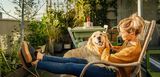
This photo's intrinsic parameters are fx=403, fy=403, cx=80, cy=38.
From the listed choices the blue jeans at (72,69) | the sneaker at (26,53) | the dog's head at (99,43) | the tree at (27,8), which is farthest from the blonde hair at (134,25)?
the tree at (27,8)

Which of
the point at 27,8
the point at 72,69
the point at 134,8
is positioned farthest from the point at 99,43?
the point at 134,8

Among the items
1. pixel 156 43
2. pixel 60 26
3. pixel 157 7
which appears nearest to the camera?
Result: pixel 156 43

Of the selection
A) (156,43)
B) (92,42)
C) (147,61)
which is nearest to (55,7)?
(156,43)

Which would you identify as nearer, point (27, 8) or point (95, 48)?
point (95, 48)

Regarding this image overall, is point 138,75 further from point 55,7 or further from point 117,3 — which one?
point 117,3

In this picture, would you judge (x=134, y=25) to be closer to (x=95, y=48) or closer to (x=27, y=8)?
(x=95, y=48)

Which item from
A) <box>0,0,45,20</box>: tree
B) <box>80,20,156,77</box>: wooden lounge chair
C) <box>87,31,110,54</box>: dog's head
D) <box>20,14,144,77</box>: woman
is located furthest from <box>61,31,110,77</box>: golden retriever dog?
<box>0,0,45,20</box>: tree

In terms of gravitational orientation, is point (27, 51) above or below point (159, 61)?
above

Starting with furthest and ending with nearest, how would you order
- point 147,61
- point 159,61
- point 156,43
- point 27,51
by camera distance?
1. point 156,43
2. point 159,61
3. point 147,61
4. point 27,51

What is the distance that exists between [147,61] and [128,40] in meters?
1.94

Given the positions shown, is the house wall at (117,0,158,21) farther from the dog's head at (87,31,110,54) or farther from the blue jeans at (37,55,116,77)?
the blue jeans at (37,55,116,77)

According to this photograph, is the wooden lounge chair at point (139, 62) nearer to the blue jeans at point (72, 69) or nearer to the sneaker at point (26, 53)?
the blue jeans at point (72, 69)

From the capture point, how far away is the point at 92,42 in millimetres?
3506

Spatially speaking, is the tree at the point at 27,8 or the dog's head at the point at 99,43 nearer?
the dog's head at the point at 99,43
